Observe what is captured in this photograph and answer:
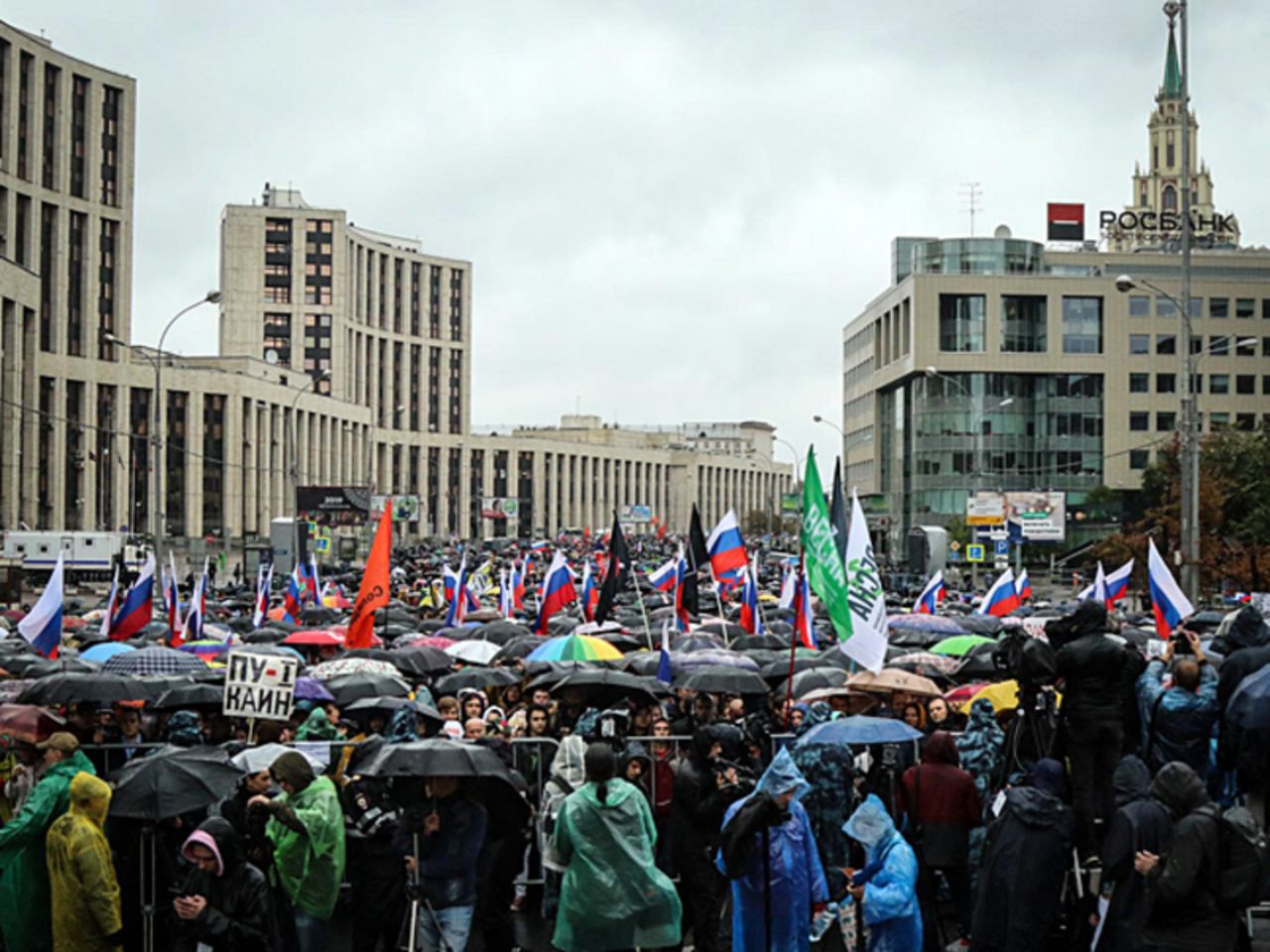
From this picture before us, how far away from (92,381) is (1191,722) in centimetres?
8003

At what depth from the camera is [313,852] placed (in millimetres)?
7613

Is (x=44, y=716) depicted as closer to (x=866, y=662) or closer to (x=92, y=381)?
(x=866, y=662)

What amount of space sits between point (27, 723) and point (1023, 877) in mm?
5419

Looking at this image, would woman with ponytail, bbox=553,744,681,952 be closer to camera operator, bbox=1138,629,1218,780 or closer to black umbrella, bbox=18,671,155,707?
camera operator, bbox=1138,629,1218,780

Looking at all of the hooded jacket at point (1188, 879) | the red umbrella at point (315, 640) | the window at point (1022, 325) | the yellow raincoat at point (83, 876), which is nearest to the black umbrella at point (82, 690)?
the yellow raincoat at point (83, 876)

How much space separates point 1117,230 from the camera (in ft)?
298

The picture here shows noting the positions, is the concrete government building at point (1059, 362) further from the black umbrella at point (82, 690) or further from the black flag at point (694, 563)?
the black umbrella at point (82, 690)

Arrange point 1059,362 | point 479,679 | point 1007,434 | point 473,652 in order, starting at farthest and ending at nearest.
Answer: point 1007,434, point 1059,362, point 473,652, point 479,679

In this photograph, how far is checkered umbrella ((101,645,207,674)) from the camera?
13555mm

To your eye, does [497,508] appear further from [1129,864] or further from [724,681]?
[1129,864]

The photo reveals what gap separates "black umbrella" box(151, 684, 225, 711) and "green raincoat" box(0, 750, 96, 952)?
3.45 meters

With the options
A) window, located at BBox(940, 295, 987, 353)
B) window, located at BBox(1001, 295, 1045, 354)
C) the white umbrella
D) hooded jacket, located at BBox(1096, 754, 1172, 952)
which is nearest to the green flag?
hooded jacket, located at BBox(1096, 754, 1172, 952)

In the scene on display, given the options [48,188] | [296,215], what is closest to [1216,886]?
[48,188]

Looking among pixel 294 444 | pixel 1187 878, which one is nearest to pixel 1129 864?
pixel 1187 878
